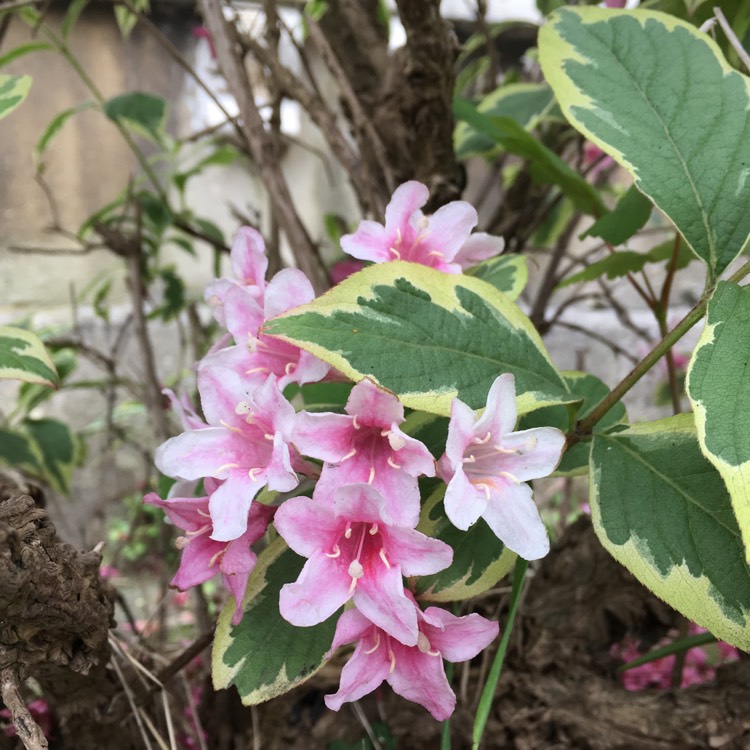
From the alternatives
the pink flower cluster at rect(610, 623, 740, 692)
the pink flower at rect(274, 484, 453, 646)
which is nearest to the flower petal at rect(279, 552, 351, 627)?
the pink flower at rect(274, 484, 453, 646)

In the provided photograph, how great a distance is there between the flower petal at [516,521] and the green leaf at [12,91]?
1.59 ft

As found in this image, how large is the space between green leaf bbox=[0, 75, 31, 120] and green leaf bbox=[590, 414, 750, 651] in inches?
20.3

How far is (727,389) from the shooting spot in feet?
1.28

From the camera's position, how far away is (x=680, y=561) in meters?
0.43

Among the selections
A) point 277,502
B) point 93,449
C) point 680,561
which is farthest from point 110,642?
point 93,449

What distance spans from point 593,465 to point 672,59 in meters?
0.30

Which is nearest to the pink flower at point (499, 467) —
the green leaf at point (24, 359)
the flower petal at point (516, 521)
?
the flower petal at point (516, 521)

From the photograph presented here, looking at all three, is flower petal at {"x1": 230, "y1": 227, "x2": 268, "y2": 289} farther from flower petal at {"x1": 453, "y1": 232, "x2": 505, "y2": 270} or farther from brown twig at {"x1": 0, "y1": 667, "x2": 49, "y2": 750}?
brown twig at {"x1": 0, "y1": 667, "x2": 49, "y2": 750}

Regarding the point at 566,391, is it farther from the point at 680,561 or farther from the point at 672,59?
the point at 672,59

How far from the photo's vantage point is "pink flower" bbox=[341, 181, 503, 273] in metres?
0.52

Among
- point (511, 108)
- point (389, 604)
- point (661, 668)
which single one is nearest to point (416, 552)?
point (389, 604)

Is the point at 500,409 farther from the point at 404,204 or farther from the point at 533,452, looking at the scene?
the point at 404,204

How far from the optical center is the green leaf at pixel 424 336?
0.41 metres

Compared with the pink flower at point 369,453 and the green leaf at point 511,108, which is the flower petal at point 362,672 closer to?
the pink flower at point 369,453
